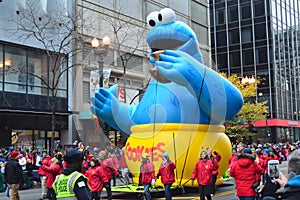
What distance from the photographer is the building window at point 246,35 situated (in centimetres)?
5256

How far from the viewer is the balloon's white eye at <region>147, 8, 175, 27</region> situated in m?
11.7

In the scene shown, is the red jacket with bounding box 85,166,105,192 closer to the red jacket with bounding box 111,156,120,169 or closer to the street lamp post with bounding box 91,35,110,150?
the red jacket with bounding box 111,156,120,169

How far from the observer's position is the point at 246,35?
52938mm

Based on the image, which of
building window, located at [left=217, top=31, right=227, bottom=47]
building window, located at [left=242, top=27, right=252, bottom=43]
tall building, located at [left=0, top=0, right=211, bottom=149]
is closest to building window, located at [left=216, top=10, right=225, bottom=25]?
building window, located at [left=217, top=31, right=227, bottom=47]

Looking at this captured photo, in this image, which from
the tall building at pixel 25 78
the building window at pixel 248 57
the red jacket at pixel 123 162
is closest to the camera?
the red jacket at pixel 123 162

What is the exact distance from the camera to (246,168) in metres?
8.56

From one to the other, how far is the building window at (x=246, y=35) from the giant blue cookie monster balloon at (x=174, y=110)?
41372 millimetres

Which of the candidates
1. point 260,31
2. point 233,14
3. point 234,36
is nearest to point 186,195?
point 260,31

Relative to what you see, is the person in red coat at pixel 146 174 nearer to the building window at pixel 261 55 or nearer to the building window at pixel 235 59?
the building window at pixel 261 55

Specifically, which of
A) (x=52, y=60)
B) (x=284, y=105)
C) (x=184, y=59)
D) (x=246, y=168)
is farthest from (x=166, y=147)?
(x=284, y=105)

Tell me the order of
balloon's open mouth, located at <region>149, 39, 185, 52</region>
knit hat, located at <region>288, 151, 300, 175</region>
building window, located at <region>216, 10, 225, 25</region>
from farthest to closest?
building window, located at <region>216, 10, 225, 25</region>, balloon's open mouth, located at <region>149, 39, 185, 52</region>, knit hat, located at <region>288, 151, 300, 175</region>

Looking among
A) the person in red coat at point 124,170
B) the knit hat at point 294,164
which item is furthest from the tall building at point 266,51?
the knit hat at point 294,164

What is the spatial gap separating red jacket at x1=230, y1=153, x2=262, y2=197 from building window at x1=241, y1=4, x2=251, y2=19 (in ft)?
152

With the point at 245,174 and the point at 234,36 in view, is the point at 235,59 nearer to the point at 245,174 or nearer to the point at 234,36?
the point at 234,36
